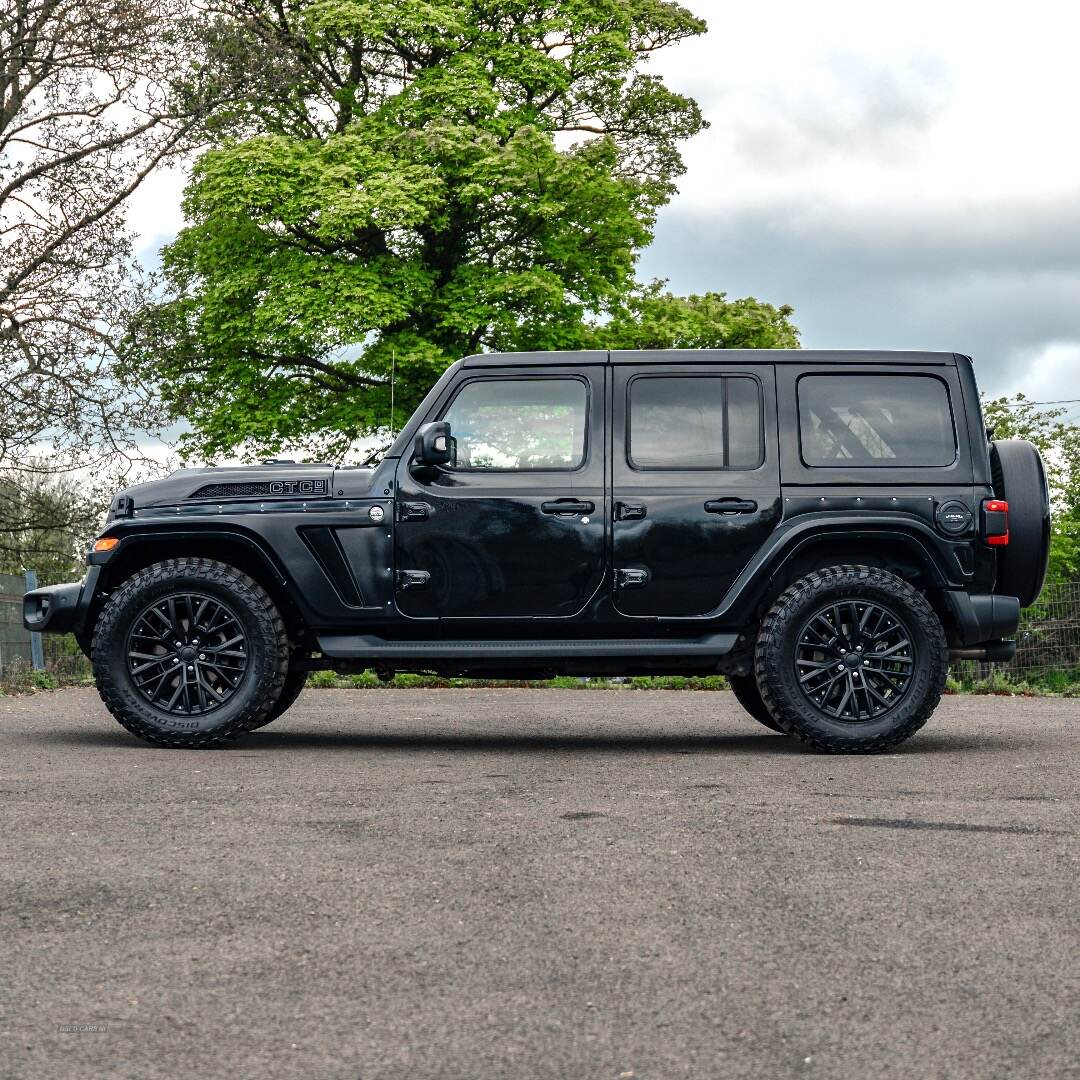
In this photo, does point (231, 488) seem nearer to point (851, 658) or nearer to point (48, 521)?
point (851, 658)

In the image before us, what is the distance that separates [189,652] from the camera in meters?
7.99

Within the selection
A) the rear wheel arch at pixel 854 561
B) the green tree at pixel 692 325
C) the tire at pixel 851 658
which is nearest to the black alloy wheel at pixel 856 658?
the tire at pixel 851 658

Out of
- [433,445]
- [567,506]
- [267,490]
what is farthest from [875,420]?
[267,490]

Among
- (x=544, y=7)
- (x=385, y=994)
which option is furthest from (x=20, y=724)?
(x=544, y=7)

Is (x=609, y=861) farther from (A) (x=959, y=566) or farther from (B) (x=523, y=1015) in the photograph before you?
(A) (x=959, y=566)

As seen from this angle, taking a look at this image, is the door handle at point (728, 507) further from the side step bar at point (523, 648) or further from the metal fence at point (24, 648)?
the metal fence at point (24, 648)

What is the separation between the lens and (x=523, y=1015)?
3.20m

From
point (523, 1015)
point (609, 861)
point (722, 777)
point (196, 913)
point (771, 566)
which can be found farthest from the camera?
point (771, 566)

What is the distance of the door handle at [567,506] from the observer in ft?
26.0

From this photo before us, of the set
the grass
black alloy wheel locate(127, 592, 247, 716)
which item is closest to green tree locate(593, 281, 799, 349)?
the grass

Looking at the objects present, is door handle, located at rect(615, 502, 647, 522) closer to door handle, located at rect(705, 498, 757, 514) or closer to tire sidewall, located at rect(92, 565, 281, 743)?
door handle, located at rect(705, 498, 757, 514)

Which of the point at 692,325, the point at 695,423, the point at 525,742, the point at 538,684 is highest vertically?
the point at 692,325

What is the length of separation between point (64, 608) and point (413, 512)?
81.3 inches

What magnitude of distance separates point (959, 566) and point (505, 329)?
19.9 meters
